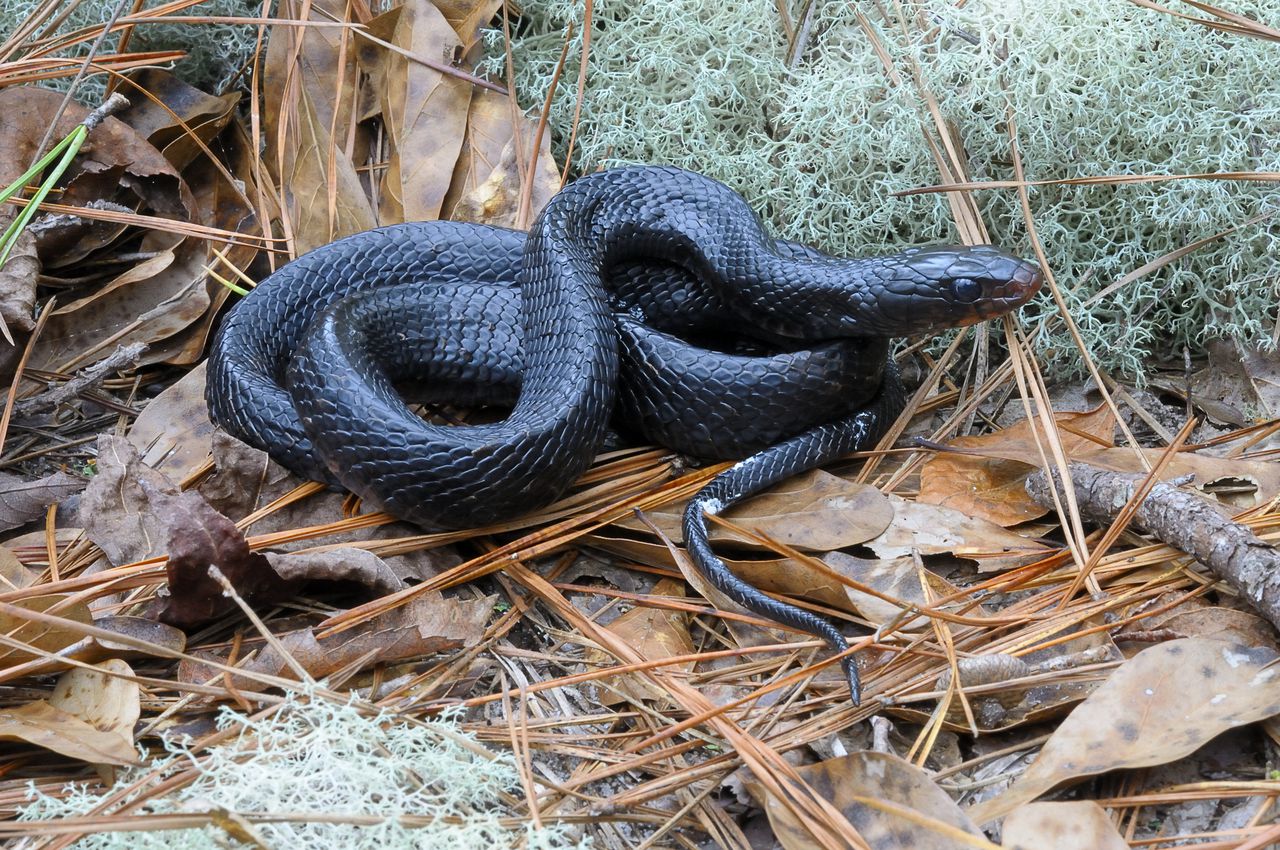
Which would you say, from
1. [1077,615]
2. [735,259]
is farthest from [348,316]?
[1077,615]

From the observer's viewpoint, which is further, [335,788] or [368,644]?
[368,644]

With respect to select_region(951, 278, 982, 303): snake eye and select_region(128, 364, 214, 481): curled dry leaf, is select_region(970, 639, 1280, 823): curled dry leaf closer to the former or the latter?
select_region(951, 278, 982, 303): snake eye

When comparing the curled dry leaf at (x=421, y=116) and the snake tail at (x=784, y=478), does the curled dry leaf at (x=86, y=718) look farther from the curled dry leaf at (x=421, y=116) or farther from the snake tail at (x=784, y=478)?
the curled dry leaf at (x=421, y=116)

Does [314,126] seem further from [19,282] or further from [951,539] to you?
[951,539]

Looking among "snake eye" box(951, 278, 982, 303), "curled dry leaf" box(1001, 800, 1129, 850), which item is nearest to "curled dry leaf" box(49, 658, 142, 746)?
"curled dry leaf" box(1001, 800, 1129, 850)

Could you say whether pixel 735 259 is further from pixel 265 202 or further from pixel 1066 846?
pixel 1066 846

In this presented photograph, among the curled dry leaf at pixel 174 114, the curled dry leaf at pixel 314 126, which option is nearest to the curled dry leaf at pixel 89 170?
the curled dry leaf at pixel 174 114

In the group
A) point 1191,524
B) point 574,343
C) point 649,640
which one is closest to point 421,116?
point 574,343
